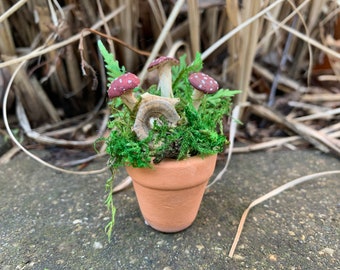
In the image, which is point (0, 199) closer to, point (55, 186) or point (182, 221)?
point (55, 186)

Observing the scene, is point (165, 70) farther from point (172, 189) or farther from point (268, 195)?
point (268, 195)

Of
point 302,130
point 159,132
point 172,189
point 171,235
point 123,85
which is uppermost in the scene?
point 123,85

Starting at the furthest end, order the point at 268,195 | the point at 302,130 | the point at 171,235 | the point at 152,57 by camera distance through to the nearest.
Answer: the point at 302,130, the point at 152,57, the point at 268,195, the point at 171,235

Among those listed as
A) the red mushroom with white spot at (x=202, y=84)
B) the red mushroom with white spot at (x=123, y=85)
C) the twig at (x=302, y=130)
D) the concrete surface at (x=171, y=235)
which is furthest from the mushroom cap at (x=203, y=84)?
the twig at (x=302, y=130)

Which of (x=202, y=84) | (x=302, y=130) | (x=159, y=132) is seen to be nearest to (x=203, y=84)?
(x=202, y=84)

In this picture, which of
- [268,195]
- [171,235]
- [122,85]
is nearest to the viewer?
[122,85]

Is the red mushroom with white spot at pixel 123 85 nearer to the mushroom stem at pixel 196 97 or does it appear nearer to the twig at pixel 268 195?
the mushroom stem at pixel 196 97
